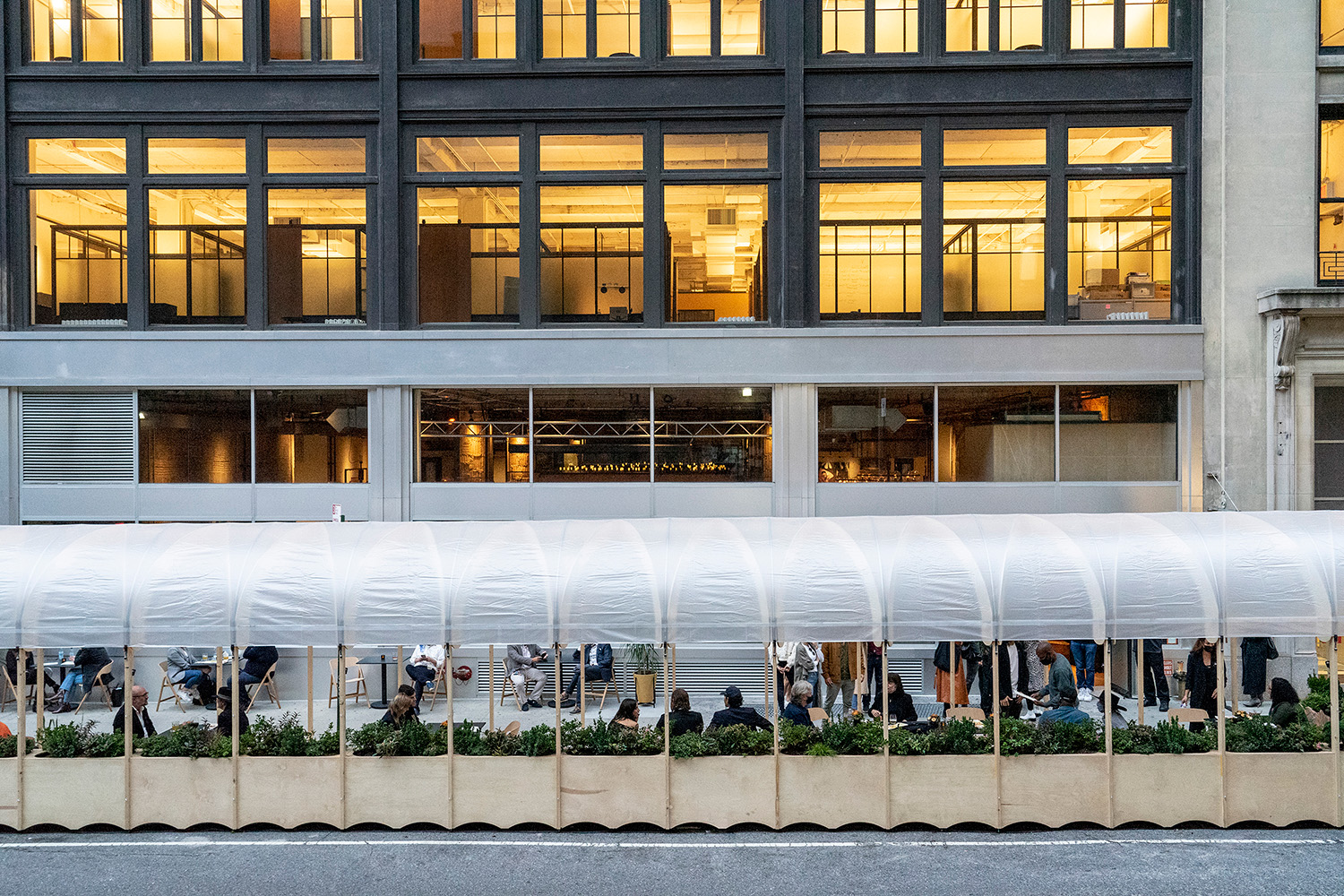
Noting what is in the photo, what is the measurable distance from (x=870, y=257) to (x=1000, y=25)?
4870 millimetres

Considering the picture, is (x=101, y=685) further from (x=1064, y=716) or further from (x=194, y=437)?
(x=1064, y=716)

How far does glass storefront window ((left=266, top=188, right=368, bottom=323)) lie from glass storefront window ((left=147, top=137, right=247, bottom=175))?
42.4 inches

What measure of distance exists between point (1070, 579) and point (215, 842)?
405 inches

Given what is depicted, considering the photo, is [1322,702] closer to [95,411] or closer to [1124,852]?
[1124,852]

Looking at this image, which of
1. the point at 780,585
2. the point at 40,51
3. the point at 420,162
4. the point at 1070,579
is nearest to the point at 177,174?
the point at 40,51

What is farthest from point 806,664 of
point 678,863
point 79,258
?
point 79,258

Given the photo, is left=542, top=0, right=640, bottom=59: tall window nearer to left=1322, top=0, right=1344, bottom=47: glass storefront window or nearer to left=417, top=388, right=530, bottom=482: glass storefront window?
left=417, top=388, right=530, bottom=482: glass storefront window

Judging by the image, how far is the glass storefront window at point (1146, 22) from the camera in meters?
16.7

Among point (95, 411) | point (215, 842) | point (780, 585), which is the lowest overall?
point (215, 842)

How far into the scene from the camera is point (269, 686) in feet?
51.8

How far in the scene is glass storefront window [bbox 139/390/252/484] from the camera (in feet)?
55.9

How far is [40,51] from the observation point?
17.0 m

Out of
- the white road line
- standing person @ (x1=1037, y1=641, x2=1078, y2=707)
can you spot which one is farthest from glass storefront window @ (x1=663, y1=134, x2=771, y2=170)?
the white road line

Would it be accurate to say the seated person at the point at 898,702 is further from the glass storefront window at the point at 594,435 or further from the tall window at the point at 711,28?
the tall window at the point at 711,28
